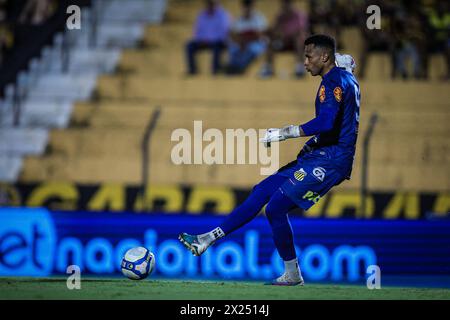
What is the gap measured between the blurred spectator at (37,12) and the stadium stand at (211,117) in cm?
152

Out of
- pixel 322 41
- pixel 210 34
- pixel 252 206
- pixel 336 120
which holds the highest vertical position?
pixel 210 34

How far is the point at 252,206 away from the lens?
34.6ft

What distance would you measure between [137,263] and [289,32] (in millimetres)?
9679

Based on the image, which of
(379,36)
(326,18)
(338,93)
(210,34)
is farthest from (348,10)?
(338,93)

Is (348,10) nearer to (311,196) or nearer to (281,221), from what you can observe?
(311,196)

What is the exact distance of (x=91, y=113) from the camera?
19.5 m

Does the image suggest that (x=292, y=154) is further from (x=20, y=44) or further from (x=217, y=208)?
(x=20, y=44)

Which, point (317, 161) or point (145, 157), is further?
point (145, 157)

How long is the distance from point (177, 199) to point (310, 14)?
4914 millimetres

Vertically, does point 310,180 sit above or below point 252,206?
above

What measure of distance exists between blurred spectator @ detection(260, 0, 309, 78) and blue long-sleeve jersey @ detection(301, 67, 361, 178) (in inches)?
362

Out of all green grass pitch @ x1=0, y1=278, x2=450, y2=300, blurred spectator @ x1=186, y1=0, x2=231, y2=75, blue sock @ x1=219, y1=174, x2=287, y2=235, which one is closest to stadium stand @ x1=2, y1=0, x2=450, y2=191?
blurred spectator @ x1=186, y1=0, x2=231, y2=75

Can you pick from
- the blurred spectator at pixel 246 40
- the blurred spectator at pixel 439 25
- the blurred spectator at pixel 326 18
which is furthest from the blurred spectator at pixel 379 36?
the blurred spectator at pixel 246 40
